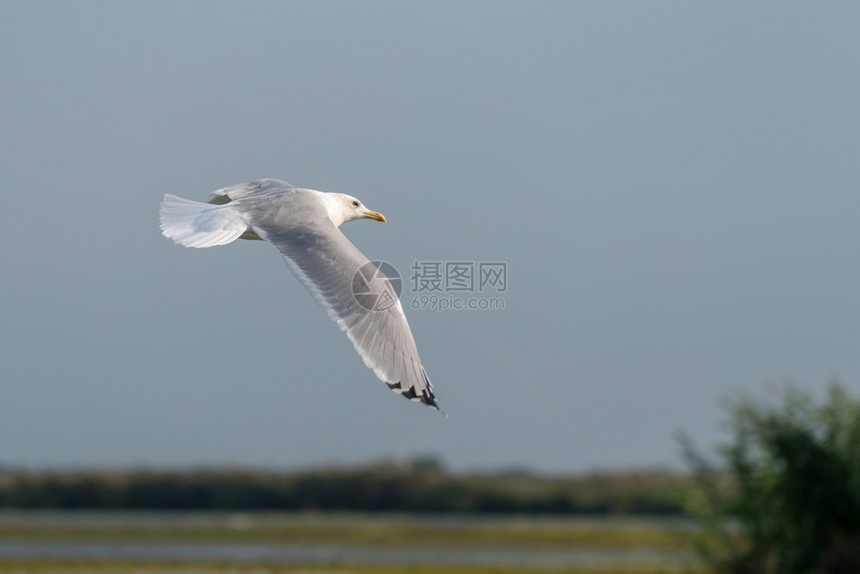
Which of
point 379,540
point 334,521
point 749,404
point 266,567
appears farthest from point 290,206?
point 334,521

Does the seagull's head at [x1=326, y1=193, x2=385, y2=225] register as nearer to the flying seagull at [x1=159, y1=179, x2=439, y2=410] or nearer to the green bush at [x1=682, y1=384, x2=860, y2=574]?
the flying seagull at [x1=159, y1=179, x2=439, y2=410]

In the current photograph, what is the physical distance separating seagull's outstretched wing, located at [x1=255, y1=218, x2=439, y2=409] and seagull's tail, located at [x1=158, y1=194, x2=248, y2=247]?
0.26m

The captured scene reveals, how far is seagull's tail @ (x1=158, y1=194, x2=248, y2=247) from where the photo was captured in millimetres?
5750

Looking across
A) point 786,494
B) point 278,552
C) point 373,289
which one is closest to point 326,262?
point 373,289

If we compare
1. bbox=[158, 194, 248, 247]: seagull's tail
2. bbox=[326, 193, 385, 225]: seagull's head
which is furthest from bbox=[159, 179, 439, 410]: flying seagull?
bbox=[326, 193, 385, 225]: seagull's head

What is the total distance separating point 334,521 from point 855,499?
23.4 metres

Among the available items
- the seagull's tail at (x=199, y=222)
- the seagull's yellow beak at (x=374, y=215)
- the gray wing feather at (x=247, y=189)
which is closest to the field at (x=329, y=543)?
the seagull's yellow beak at (x=374, y=215)

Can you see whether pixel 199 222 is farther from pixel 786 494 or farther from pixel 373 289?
pixel 786 494

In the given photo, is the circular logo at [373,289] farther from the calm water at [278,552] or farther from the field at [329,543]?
the calm water at [278,552]

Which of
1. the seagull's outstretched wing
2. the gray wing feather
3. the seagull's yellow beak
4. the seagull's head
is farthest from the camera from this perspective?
the seagull's yellow beak

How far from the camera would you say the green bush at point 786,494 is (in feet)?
39.4

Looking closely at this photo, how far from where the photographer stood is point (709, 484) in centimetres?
1283

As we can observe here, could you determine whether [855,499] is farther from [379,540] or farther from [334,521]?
[334,521]

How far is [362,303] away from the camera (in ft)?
18.2
